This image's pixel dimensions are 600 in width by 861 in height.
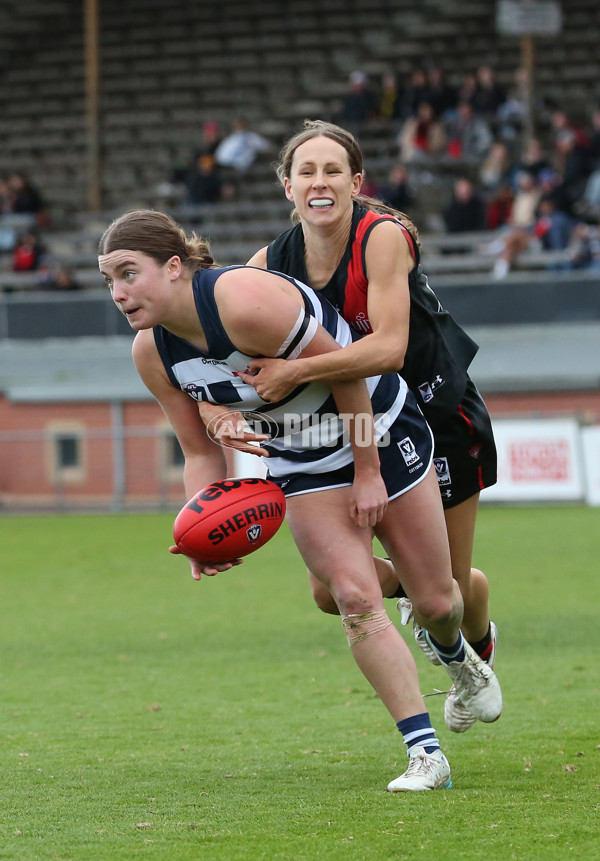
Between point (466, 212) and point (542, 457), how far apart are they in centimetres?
470

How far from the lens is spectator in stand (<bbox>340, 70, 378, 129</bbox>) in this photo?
22.7m

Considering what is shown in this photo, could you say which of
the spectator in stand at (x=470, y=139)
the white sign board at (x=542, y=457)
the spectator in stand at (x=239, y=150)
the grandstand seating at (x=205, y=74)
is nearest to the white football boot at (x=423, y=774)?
the white sign board at (x=542, y=457)

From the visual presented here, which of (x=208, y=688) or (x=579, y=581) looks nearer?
(x=208, y=688)

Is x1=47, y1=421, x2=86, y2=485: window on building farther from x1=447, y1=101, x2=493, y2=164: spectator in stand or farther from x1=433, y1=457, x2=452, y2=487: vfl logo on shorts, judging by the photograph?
x1=433, y1=457, x2=452, y2=487: vfl logo on shorts

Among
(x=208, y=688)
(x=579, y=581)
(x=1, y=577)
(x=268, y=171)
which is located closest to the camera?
(x=208, y=688)

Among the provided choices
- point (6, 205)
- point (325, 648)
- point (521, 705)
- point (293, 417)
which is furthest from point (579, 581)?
point (6, 205)

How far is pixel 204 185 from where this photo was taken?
73.0 ft

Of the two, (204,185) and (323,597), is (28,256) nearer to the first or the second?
(204,185)

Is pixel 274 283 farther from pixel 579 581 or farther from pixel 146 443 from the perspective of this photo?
pixel 146 443

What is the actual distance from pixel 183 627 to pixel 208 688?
93.8 inches

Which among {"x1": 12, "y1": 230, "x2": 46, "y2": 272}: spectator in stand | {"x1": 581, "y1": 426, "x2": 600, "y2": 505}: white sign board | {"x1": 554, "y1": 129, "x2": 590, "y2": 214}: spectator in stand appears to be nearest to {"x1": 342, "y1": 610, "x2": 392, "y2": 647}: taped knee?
{"x1": 581, "y1": 426, "x2": 600, "y2": 505}: white sign board

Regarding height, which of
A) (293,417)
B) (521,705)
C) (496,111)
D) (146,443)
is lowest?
(146,443)

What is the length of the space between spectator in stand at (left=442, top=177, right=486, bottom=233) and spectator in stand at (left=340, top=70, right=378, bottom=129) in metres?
3.86

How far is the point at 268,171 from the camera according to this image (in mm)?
23219
